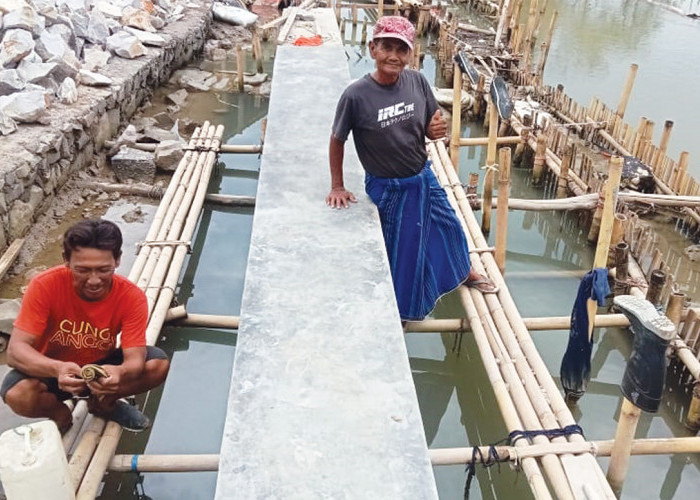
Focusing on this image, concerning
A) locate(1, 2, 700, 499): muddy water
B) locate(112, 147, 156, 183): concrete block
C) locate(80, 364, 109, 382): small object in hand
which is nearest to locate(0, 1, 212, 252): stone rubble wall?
locate(112, 147, 156, 183): concrete block

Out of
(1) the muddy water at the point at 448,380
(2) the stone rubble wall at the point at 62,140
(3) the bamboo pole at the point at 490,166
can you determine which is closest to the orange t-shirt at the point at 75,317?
(1) the muddy water at the point at 448,380

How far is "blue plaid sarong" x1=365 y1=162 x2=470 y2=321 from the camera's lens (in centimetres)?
360

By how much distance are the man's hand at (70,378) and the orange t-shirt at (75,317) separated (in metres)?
0.20

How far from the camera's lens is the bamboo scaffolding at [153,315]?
2689mm

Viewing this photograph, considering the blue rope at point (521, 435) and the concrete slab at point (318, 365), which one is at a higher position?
the concrete slab at point (318, 365)

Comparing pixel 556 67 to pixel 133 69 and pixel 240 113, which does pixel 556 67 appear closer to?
pixel 240 113

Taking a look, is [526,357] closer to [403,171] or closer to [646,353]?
[646,353]

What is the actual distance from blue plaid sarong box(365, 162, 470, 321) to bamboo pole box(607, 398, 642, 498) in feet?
4.27

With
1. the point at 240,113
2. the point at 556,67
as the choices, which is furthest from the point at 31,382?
the point at 556,67

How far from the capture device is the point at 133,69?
834 cm

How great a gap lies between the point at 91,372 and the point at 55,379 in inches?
13.5

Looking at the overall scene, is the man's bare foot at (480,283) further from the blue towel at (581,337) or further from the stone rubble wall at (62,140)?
the stone rubble wall at (62,140)

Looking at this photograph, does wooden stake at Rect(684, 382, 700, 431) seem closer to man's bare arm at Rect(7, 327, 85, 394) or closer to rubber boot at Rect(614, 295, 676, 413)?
rubber boot at Rect(614, 295, 676, 413)

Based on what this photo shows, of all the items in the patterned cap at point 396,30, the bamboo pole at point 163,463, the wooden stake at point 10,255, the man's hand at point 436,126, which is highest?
the patterned cap at point 396,30
